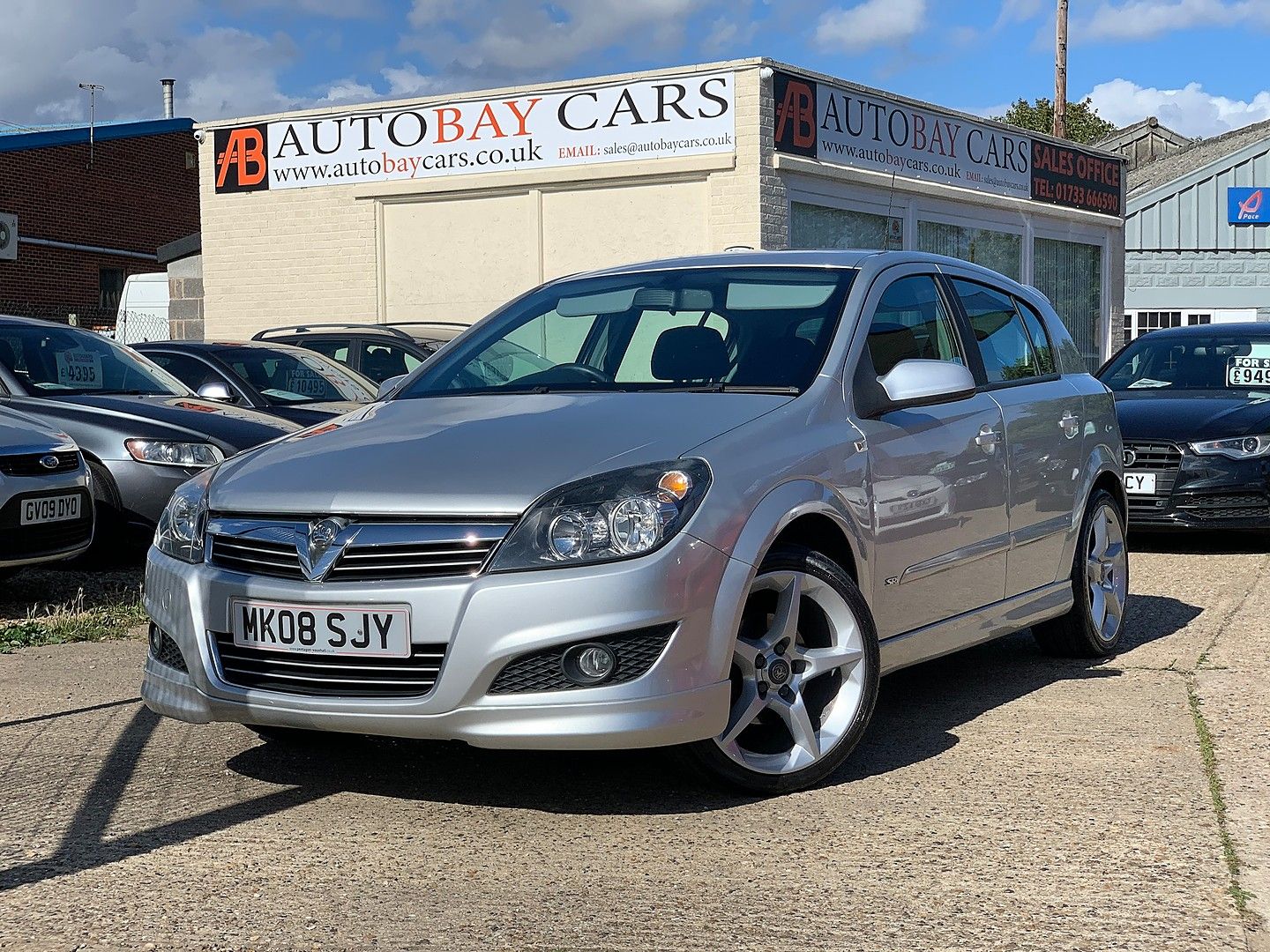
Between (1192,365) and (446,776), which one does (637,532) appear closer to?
(446,776)

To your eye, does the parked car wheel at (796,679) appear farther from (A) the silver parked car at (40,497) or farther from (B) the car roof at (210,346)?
(B) the car roof at (210,346)

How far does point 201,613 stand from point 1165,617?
16.7ft

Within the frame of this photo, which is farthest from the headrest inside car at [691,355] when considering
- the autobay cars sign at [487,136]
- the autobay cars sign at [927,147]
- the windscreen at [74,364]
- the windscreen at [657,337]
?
the autobay cars sign at [927,147]

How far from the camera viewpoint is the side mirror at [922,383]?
504 cm

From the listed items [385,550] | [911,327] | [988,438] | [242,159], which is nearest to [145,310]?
[242,159]

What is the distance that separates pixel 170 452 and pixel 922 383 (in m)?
5.25

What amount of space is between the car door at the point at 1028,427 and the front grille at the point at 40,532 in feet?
15.1

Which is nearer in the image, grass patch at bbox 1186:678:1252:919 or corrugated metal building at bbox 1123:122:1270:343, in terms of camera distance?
grass patch at bbox 1186:678:1252:919

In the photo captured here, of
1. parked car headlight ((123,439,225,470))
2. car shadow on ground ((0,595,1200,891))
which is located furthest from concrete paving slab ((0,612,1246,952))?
parked car headlight ((123,439,225,470))

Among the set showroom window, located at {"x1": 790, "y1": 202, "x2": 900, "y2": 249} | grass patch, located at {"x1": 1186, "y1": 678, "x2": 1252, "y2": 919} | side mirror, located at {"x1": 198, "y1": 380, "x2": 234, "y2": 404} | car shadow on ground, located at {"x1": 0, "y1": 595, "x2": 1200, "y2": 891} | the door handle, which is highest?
showroom window, located at {"x1": 790, "y1": 202, "x2": 900, "y2": 249}

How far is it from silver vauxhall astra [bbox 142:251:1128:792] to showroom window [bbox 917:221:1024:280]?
14.1 metres

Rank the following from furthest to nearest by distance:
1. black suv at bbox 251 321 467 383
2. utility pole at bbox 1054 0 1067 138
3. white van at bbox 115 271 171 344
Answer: utility pole at bbox 1054 0 1067 138
white van at bbox 115 271 171 344
black suv at bbox 251 321 467 383

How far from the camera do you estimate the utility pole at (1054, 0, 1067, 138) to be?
30.3m

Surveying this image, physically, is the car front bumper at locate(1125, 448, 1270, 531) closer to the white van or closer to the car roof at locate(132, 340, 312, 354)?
the car roof at locate(132, 340, 312, 354)
